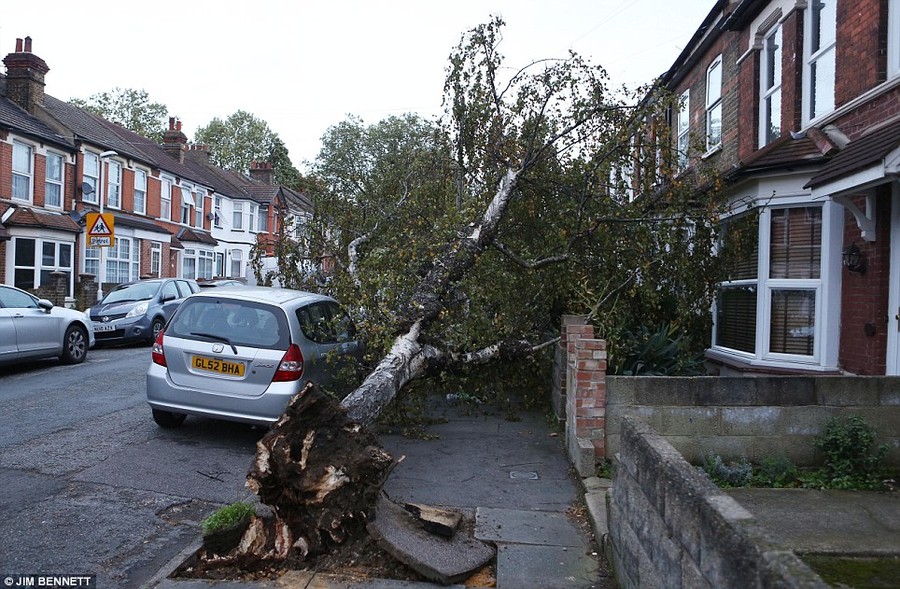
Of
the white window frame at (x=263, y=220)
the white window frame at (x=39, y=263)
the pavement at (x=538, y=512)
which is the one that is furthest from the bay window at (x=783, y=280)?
the white window frame at (x=263, y=220)

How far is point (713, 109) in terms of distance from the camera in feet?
41.3

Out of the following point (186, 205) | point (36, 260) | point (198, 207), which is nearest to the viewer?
point (36, 260)

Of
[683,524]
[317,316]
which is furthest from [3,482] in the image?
[683,524]

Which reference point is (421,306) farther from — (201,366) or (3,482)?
(3,482)

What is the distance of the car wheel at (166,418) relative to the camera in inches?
300

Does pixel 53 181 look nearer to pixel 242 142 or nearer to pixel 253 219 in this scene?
pixel 253 219

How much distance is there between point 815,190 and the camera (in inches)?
286

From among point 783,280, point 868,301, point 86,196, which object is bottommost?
point 868,301

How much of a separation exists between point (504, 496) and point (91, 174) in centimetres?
2521

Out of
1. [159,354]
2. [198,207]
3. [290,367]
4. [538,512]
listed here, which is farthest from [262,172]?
[538,512]

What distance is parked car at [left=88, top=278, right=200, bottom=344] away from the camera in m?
15.7

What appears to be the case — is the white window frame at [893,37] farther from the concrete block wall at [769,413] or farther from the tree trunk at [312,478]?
the tree trunk at [312,478]

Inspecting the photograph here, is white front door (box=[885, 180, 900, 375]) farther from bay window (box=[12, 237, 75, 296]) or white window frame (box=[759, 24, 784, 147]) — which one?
bay window (box=[12, 237, 75, 296])

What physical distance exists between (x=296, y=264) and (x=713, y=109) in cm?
788
